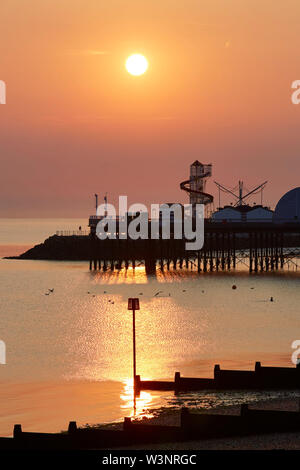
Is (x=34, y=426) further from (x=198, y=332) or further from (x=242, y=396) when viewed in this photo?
(x=198, y=332)

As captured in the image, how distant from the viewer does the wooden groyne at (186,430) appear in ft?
96.0

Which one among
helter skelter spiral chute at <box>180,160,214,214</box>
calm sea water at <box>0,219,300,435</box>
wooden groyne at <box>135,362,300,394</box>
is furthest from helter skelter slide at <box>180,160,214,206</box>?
wooden groyne at <box>135,362,300,394</box>

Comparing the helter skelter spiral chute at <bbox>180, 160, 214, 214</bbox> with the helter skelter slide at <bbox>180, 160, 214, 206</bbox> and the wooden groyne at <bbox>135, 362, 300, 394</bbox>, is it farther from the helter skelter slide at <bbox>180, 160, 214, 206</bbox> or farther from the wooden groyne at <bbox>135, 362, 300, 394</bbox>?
the wooden groyne at <bbox>135, 362, 300, 394</bbox>

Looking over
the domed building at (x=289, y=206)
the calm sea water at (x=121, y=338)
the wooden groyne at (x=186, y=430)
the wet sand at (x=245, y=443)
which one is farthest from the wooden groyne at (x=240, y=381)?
the domed building at (x=289, y=206)

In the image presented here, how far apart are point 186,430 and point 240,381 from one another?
434 inches

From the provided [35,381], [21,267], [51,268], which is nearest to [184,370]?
[35,381]

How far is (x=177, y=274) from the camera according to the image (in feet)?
463

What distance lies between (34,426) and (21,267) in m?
149

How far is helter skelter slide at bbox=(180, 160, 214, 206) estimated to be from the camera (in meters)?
177

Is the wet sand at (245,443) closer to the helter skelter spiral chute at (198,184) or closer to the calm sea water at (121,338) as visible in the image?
the calm sea water at (121,338)

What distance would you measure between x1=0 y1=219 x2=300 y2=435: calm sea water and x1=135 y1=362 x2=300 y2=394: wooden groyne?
0.70 metres

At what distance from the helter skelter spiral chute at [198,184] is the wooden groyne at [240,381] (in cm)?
13501

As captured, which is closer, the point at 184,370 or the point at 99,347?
the point at 184,370
